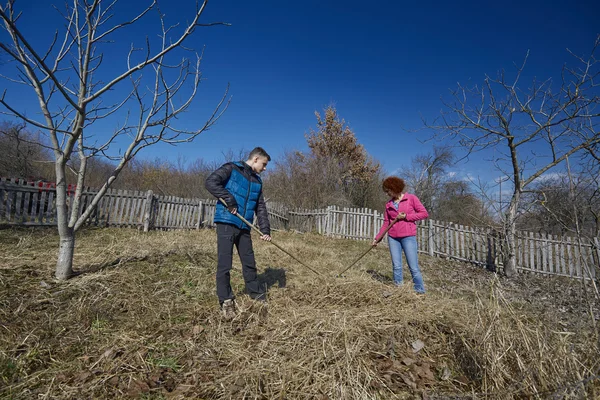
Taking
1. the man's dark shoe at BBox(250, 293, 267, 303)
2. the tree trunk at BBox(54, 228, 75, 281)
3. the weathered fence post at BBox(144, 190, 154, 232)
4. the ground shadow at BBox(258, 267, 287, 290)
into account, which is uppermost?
the weathered fence post at BBox(144, 190, 154, 232)

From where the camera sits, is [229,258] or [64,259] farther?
[64,259]

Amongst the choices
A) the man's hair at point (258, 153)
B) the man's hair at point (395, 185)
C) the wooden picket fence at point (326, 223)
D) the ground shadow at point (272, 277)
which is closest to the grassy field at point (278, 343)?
the ground shadow at point (272, 277)

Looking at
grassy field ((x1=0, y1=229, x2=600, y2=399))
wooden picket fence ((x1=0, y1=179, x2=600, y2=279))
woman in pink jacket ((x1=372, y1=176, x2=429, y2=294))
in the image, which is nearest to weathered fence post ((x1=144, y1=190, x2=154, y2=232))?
wooden picket fence ((x1=0, y1=179, x2=600, y2=279))

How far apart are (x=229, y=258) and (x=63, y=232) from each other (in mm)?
2216

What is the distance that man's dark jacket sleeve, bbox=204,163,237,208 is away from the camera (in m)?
3.04

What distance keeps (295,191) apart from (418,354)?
49.1 ft

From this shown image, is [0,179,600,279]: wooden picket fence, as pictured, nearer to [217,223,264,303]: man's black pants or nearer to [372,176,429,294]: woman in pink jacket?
[372,176,429,294]: woman in pink jacket

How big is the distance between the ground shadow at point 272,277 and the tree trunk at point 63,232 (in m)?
2.55

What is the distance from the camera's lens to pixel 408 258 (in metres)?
4.01

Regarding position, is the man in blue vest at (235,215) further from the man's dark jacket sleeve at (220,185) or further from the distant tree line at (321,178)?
the distant tree line at (321,178)

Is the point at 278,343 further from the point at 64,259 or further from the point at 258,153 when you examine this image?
the point at 64,259

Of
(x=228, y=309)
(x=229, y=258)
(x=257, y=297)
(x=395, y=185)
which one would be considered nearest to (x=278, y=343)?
(x=228, y=309)

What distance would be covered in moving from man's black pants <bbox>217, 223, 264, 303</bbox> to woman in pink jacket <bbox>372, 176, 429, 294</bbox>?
1.93m

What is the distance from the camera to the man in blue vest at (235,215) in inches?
119
